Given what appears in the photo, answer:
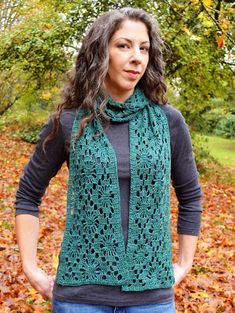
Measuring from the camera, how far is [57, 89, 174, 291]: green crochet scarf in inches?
82.3

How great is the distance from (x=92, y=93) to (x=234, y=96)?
16.2m

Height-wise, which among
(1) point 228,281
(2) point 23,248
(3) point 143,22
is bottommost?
(1) point 228,281

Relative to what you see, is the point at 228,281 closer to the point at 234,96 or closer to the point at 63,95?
the point at 63,95

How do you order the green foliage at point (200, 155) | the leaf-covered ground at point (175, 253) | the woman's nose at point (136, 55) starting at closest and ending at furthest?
the woman's nose at point (136, 55), the leaf-covered ground at point (175, 253), the green foliage at point (200, 155)

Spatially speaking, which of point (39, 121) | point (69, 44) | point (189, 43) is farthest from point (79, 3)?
point (39, 121)

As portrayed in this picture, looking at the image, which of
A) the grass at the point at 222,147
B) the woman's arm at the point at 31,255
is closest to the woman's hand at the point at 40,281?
the woman's arm at the point at 31,255

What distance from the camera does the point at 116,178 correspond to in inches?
82.4

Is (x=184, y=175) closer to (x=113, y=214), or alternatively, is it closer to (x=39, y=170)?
(x=113, y=214)

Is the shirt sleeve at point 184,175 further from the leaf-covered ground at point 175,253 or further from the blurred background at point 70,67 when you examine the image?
the leaf-covered ground at point 175,253

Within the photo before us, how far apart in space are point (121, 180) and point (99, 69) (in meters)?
0.45

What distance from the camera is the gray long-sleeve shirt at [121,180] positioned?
2.07 metres

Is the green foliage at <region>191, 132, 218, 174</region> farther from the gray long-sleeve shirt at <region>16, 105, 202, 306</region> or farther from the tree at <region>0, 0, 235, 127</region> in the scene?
the gray long-sleeve shirt at <region>16, 105, 202, 306</region>

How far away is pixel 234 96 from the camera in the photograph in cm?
1791

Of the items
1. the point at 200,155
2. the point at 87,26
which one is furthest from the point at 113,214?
the point at 200,155
